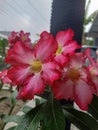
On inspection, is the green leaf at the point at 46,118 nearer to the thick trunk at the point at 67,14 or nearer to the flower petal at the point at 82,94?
the flower petal at the point at 82,94

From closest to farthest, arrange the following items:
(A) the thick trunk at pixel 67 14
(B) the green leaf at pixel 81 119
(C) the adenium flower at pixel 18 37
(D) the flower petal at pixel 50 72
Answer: (D) the flower petal at pixel 50 72, (B) the green leaf at pixel 81 119, (A) the thick trunk at pixel 67 14, (C) the adenium flower at pixel 18 37

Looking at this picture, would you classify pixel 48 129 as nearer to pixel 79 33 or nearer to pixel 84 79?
pixel 84 79

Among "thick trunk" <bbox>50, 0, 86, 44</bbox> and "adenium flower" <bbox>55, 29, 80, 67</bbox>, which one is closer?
"adenium flower" <bbox>55, 29, 80, 67</bbox>

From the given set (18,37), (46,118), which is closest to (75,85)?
(46,118)

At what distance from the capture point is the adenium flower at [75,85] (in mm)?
1017

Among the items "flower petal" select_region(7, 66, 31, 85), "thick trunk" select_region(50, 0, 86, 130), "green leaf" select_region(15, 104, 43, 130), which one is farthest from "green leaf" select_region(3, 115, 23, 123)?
"flower petal" select_region(7, 66, 31, 85)

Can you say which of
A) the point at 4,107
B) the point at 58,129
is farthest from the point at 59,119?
the point at 4,107

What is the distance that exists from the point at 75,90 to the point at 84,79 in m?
0.04

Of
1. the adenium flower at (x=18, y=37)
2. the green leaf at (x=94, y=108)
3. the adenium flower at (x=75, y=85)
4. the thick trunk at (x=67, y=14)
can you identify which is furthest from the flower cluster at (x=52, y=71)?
the adenium flower at (x=18, y=37)

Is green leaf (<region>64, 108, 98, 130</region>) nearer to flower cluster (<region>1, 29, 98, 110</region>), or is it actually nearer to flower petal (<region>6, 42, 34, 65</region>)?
flower cluster (<region>1, 29, 98, 110</region>)

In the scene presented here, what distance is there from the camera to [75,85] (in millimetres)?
1037

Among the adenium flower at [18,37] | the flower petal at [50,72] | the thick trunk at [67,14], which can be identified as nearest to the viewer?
the flower petal at [50,72]

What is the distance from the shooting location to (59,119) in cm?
103

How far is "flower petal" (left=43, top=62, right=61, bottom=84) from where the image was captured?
95cm
